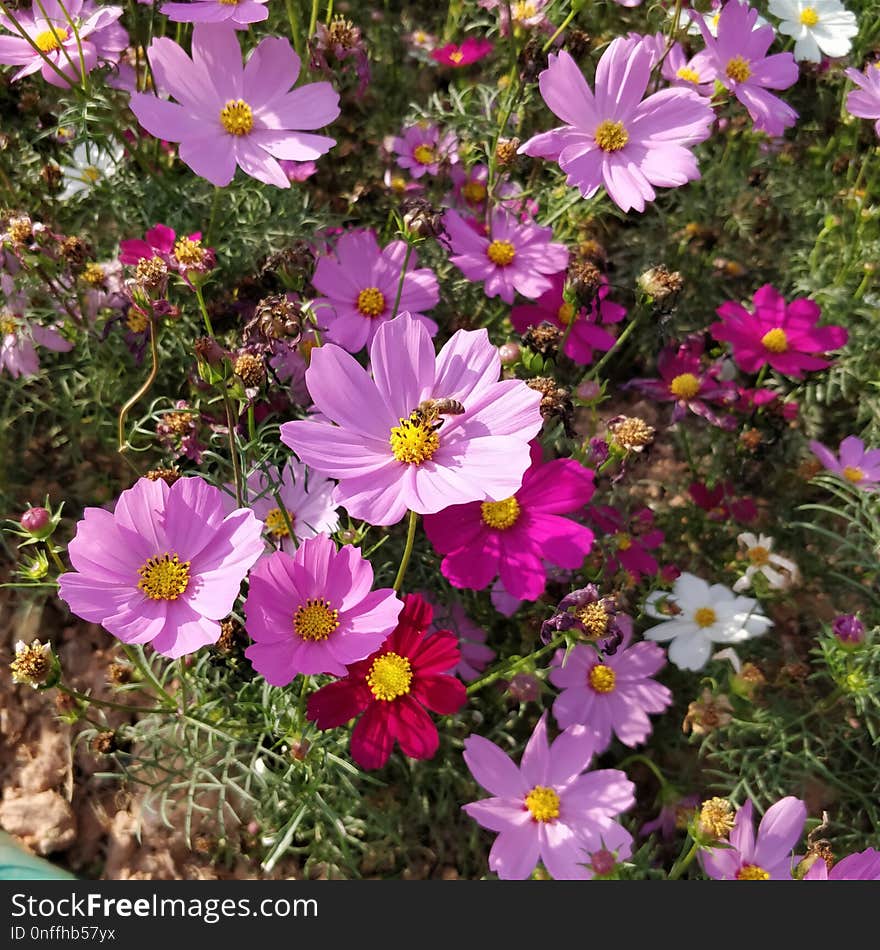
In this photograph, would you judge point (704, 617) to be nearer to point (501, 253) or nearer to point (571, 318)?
point (571, 318)

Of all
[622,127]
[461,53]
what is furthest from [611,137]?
[461,53]

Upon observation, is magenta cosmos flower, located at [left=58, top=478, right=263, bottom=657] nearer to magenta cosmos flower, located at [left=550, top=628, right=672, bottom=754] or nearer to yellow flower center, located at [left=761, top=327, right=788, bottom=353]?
magenta cosmos flower, located at [left=550, top=628, right=672, bottom=754]

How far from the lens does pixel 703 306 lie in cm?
199

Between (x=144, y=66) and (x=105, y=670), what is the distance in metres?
1.19

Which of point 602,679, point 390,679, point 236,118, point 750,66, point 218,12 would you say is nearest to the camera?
point 390,679

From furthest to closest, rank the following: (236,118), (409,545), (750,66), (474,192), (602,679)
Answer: (474,192) → (750,66) → (602,679) → (236,118) → (409,545)

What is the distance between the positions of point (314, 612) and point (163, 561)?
20 centimetres

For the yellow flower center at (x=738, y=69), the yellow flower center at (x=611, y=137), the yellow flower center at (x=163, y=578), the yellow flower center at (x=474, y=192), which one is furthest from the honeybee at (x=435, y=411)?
the yellow flower center at (x=738, y=69)

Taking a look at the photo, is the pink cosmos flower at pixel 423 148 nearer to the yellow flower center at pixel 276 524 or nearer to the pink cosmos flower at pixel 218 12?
the pink cosmos flower at pixel 218 12

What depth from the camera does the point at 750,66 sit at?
1539mm

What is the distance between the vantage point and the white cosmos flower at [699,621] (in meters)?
1.45

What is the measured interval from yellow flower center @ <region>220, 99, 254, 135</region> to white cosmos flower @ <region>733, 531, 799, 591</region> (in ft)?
3.64

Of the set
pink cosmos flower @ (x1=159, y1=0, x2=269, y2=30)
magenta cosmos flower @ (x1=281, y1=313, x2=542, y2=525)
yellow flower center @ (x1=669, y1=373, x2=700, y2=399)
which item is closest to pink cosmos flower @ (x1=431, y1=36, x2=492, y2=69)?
pink cosmos flower @ (x1=159, y1=0, x2=269, y2=30)

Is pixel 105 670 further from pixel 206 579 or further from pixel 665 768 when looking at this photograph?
pixel 665 768
